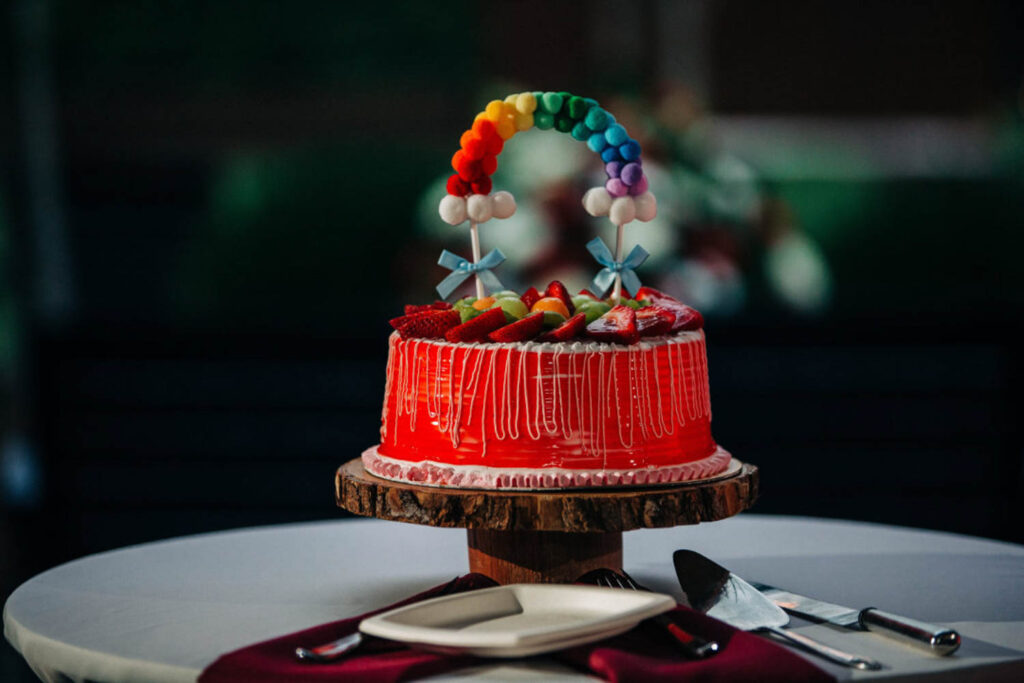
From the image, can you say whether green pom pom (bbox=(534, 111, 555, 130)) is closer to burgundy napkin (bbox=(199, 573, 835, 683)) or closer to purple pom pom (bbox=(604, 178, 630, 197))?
purple pom pom (bbox=(604, 178, 630, 197))

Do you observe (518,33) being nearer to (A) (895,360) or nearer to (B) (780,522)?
(A) (895,360)

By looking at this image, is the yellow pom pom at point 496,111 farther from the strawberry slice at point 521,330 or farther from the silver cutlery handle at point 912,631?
the silver cutlery handle at point 912,631

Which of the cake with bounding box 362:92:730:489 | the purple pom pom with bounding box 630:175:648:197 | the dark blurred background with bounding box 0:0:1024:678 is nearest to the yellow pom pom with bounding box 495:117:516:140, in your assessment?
the cake with bounding box 362:92:730:489

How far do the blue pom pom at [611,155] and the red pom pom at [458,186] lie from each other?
0.21 metres

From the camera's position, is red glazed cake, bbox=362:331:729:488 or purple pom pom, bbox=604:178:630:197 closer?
red glazed cake, bbox=362:331:729:488

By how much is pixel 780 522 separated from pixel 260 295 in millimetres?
2787

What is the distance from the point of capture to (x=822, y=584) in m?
1.65

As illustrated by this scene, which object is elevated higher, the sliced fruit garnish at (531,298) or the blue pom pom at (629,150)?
the blue pom pom at (629,150)

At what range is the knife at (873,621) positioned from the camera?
4.06ft

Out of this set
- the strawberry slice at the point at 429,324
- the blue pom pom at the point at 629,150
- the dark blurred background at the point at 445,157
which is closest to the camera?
the strawberry slice at the point at 429,324

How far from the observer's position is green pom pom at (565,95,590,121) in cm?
169

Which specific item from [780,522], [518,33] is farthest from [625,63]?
[780,522]

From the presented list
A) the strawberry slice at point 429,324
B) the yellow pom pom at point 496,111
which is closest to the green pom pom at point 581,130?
the yellow pom pom at point 496,111

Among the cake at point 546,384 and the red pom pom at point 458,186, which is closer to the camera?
the cake at point 546,384
